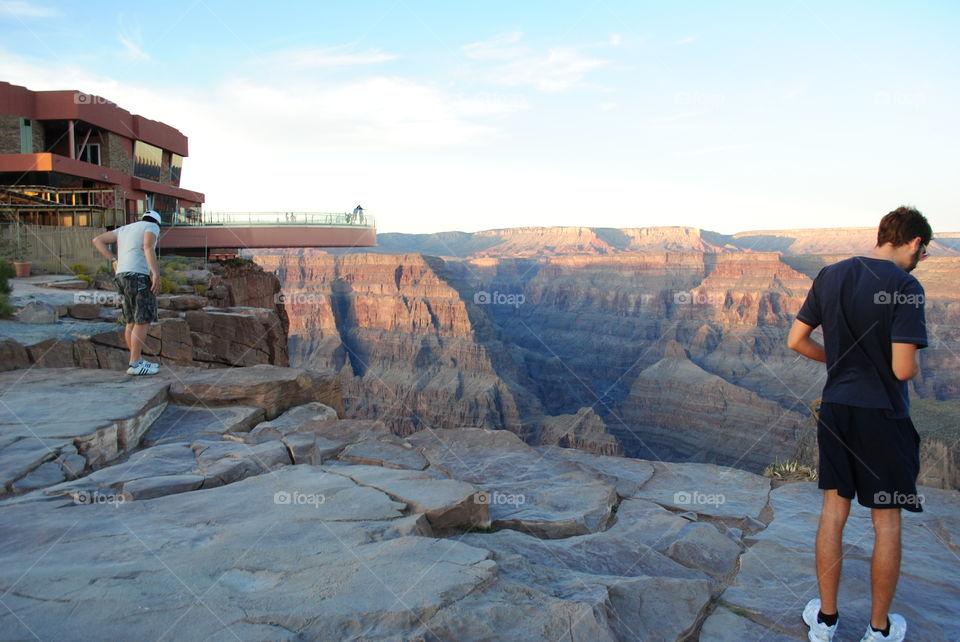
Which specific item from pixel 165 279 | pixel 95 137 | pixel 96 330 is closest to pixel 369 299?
pixel 95 137

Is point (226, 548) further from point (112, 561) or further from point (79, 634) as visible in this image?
point (79, 634)

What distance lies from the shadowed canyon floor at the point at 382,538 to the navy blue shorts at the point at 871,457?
63 centimetres

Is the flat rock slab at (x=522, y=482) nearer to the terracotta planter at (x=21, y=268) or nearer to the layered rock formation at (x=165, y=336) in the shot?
the layered rock formation at (x=165, y=336)

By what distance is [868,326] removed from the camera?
8.59 ft

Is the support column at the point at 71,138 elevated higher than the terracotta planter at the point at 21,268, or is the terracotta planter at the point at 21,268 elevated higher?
the support column at the point at 71,138

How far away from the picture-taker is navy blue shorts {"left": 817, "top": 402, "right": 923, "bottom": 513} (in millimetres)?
2584

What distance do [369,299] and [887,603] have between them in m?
72.7

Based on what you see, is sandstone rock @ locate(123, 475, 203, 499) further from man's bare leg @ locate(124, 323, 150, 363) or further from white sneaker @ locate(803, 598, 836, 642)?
white sneaker @ locate(803, 598, 836, 642)

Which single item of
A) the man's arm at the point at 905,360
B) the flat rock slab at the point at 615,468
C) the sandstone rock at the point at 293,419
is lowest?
the flat rock slab at the point at 615,468

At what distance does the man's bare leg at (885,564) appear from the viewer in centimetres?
253

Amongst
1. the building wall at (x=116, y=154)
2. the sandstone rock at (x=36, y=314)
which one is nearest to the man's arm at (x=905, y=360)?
the sandstone rock at (x=36, y=314)

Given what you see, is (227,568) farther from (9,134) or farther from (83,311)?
(9,134)

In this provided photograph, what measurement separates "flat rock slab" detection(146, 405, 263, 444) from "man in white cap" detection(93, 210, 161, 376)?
1.15m

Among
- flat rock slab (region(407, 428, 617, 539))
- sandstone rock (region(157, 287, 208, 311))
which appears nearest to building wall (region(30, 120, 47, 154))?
sandstone rock (region(157, 287, 208, 311))
